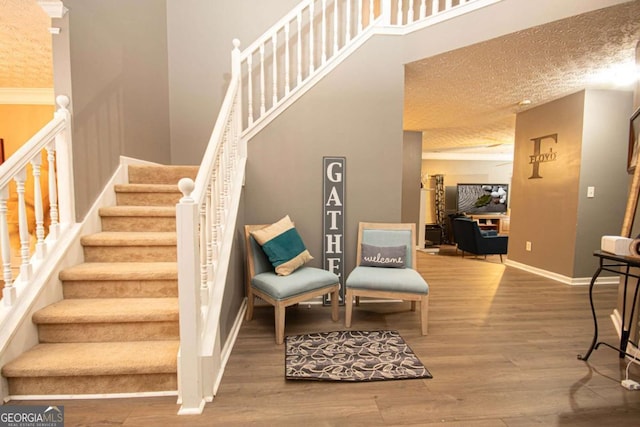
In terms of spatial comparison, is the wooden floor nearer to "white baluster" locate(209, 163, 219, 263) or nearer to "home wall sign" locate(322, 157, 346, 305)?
"home wall sign" locate(322, 157, 346, 305)

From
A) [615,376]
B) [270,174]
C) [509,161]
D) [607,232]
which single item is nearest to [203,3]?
[270,174]

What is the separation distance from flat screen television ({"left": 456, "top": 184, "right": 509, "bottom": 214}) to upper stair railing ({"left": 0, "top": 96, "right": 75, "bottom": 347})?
334 inches

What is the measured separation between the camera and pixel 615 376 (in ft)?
6.23

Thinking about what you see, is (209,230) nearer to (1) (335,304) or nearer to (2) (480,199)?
(1) (335,304)

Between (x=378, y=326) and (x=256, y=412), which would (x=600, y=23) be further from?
(x=256, y=412)

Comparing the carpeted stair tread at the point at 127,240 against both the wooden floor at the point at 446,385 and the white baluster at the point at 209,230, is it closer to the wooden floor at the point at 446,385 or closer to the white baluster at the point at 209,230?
the white baluster at the point at 209,230

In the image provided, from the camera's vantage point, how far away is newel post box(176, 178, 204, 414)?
1.48 m

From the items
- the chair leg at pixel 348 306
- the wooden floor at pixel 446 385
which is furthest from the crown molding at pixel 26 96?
the chair leg at pixel 348 306

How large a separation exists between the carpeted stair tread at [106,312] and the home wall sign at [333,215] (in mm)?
1533

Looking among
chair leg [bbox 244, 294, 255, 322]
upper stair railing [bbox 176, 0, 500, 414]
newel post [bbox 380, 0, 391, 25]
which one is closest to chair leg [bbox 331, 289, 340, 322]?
chair leg [bbox 244, 294, 255, 322]

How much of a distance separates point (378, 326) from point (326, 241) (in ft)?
3.08

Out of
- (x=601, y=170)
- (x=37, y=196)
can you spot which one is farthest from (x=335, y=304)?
(x=601, y=170)

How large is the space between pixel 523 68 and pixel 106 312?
13.4 feet

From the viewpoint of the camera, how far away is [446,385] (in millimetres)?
1800
